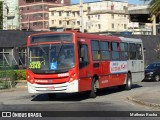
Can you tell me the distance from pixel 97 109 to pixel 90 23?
4759 inches

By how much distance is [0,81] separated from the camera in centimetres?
2995

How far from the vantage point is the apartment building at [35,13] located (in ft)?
493

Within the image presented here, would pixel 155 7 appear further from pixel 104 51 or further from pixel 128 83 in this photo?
pixel 128 83

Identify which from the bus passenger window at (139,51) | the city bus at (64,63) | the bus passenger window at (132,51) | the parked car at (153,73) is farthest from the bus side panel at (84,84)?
the parked car at (153,73)

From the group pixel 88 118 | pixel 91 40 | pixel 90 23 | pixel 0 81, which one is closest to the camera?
pixel 88 118

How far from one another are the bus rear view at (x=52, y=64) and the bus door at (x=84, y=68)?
1.42 feet

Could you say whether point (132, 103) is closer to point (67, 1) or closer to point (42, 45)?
point (42, 45)

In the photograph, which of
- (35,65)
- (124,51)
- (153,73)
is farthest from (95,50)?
(153,73)

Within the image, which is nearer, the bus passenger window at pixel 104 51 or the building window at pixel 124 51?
the bus passenger window at pixel 104 51

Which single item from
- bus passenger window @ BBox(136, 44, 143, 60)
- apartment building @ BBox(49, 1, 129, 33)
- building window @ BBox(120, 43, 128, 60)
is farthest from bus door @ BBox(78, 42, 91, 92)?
apartment building @ BBox(49, 1, 129, 33)

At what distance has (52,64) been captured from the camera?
19734mm

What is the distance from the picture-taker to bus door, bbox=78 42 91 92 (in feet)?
65.7

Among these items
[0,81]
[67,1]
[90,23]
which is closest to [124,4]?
[90,23]

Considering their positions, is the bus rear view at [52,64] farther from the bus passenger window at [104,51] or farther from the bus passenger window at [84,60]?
the bus passenger window at [104,51]
